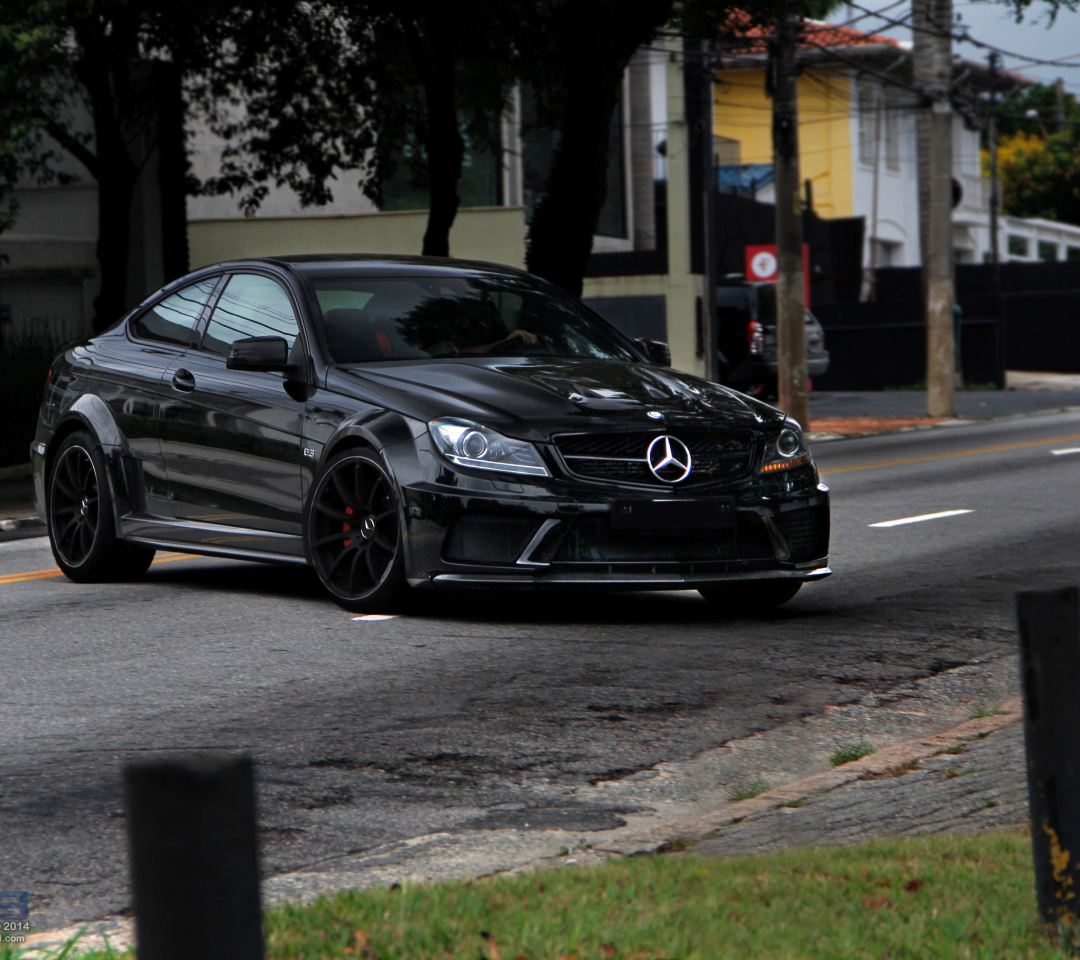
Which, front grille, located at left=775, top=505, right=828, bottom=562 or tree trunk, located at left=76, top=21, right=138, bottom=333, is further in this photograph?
tree trunk, located at left=76, top=21, right=138, bottom=333

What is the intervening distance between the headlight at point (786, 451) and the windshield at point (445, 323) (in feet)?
3.71

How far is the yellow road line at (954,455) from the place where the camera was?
17.5 m

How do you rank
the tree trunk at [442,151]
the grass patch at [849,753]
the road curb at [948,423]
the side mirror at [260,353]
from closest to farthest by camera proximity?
1. the grass patch at [849,753]
2. the side mirror at [260,353]
3. the tree trunk at [442,151]
4. the road curb at [948,423]

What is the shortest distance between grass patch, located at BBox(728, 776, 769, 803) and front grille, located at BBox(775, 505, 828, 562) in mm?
2565

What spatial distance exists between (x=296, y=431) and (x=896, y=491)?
801cm

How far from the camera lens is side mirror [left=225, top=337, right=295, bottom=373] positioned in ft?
25.6

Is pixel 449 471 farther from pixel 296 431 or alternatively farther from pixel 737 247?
pixel 737 247

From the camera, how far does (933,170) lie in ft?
90.4

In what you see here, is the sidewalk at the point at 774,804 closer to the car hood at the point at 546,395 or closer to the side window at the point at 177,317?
the car hood at the point at 546,395

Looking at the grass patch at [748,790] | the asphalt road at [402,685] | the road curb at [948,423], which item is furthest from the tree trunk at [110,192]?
the grass patch at [748,790]

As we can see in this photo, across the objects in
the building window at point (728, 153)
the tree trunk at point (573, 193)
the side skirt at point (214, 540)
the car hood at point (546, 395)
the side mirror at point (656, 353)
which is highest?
the building window at point (728, 153)

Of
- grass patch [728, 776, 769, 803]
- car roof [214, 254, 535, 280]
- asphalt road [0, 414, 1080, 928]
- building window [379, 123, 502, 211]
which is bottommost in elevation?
grass patch [728, 776, 769, 803]

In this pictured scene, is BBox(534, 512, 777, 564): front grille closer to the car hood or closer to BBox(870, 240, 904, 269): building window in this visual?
the car hood

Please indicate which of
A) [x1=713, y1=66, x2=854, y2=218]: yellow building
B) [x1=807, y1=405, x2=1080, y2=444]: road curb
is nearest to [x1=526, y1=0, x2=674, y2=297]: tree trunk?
[x1=807, y1=405, x2=1080, y2=444]: road curb
